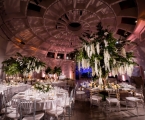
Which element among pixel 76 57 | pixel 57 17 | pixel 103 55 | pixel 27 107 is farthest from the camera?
pixel 57 17

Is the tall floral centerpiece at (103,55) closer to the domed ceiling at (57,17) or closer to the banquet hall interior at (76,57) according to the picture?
the banquet hall interior at (76,57)

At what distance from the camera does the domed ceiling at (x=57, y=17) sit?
8008 millimetres

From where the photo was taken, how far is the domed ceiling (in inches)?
315

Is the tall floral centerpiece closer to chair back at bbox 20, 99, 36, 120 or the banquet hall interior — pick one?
the banquet hall interior

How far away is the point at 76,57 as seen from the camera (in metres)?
4.36

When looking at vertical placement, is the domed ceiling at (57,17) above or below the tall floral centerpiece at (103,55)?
above

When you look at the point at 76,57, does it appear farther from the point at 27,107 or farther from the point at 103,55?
the point at 27,107

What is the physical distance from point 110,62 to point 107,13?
23.2 feet

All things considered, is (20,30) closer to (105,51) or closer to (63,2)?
(63,2)

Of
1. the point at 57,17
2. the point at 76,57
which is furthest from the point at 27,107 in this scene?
the point at 57,17

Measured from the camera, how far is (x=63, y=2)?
8062mm

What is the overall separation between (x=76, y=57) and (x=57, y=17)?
22.1 feet

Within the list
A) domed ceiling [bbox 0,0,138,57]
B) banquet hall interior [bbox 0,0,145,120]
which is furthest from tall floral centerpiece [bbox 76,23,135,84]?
domed ceiling [bbox 0,0,138,57]

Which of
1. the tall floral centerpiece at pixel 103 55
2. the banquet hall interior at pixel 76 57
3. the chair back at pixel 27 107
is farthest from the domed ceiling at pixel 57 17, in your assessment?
the chair back at pixel 27 107
